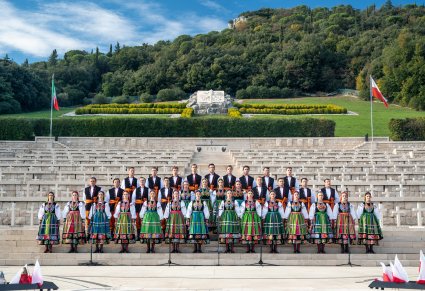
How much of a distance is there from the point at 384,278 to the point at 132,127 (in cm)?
2986

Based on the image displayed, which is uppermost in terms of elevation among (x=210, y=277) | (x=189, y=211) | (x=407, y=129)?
(x=407, y=129)

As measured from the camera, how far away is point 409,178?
1808cm

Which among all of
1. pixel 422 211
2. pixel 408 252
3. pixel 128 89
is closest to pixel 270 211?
pixel 408 252

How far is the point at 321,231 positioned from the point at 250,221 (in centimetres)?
160

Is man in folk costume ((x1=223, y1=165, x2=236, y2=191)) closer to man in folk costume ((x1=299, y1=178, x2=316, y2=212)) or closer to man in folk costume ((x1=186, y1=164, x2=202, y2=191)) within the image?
man in folk costume ((x1=186, y1=164, x2=202, y2=191))

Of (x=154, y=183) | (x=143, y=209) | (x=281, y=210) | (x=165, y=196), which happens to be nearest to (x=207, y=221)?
(x=165, y=196)

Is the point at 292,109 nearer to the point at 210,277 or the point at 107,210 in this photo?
the point at 107,210

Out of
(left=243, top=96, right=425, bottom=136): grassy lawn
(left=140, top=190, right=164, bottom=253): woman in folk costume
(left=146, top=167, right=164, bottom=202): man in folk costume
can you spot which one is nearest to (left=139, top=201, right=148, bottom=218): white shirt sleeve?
(left=140, top=190, right=164, bottom=253): woman in folk costume

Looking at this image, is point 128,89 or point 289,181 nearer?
point 289,181

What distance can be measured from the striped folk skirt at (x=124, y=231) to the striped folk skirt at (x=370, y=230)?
5105mm

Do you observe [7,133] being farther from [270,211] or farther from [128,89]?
[128,89]

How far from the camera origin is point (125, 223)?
11703 millimetres

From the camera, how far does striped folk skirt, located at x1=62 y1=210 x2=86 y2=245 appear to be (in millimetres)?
11609

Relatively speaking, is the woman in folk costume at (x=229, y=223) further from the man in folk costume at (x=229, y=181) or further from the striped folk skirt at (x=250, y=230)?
the man in folk costume at (x=229, y=181)
